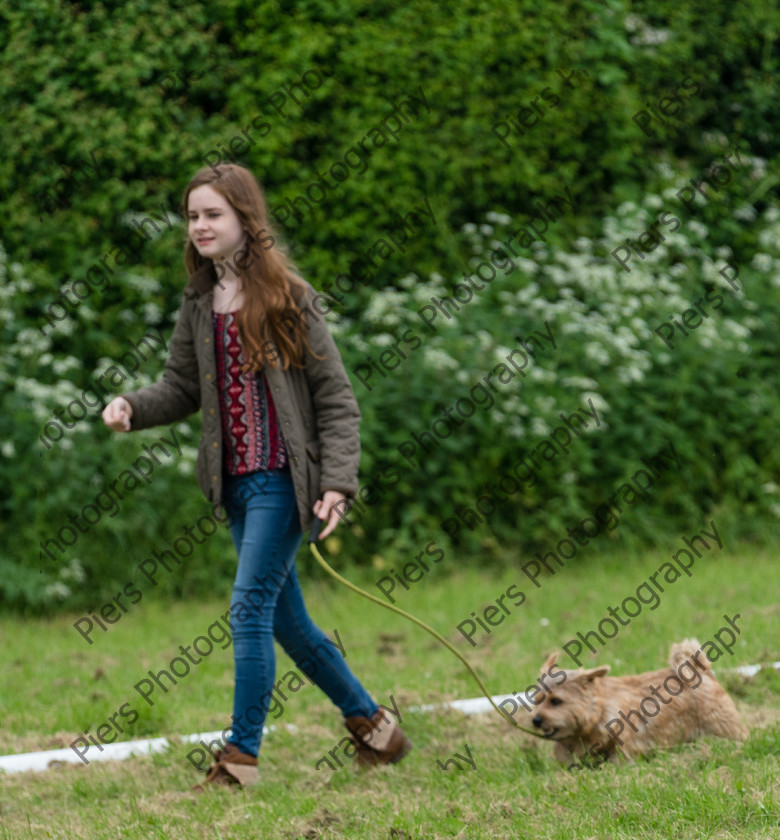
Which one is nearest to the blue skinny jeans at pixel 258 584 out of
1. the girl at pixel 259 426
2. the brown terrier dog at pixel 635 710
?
the girl at pixel 259 426

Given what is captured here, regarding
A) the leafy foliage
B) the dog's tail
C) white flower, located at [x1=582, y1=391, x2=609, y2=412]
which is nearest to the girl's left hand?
the dog's tail

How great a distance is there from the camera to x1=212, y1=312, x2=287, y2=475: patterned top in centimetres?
357

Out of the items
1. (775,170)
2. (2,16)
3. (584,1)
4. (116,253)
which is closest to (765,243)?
(775,170)

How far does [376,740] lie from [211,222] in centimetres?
178

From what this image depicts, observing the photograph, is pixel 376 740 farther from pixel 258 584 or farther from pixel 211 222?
pixel 211 222

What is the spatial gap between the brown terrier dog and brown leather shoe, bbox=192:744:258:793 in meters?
0.90

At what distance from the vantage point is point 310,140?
8.04 metres

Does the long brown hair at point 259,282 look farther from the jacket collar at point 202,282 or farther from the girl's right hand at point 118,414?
the girl's right hand at point 118,414

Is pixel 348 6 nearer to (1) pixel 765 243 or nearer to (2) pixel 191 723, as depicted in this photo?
(1) pixel 765 243

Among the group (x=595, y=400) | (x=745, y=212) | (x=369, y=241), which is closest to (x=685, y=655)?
(x=595, y=400)

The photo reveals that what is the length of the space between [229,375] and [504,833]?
1.63 meters

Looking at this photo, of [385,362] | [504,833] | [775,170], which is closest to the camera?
[504,833]

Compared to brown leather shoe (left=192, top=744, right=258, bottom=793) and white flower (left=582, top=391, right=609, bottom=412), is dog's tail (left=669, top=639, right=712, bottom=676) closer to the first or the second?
brown leather shoe (left=192, top=744, right=258, bottom=793)

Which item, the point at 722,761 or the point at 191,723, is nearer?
the point at 722,761
